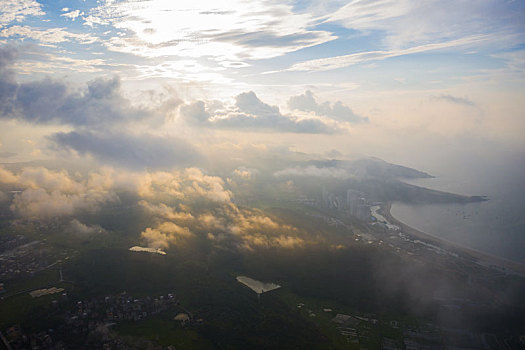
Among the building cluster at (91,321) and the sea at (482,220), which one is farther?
the sea at (482,220)

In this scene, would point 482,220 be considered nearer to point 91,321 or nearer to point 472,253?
point 472,253

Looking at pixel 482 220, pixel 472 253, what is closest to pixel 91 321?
pixel 472 253

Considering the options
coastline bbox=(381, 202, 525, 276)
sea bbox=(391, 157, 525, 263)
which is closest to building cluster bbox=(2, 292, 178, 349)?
coastline bbox=(381, 202, 525, 276)

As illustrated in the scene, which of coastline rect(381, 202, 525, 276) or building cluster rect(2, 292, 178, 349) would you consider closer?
building cluster rect(2, 292, 178, 349)

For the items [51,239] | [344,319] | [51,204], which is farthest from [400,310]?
[51,204]

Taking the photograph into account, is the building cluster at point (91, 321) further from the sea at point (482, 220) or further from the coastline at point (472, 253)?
the sea at point (482, 220)

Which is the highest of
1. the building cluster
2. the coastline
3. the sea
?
the building cluster

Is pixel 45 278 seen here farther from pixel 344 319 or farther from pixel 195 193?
pixel 195 193

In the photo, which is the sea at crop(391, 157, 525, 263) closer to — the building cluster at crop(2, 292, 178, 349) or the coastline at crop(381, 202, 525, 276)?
the coastline at crop(381, 202, 525, 276)

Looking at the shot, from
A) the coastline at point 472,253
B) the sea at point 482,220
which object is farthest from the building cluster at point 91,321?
the sea at point 482,220

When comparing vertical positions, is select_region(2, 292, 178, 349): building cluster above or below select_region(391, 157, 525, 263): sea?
above
